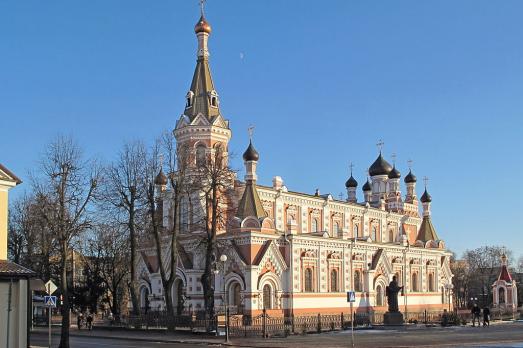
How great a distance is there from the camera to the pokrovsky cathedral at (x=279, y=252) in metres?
50.3

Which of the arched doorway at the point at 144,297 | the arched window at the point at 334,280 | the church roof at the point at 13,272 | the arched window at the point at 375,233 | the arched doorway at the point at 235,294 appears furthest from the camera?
the arched window at the point at 375,233

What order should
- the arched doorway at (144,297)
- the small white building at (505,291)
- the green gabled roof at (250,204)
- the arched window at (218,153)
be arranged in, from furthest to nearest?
the small white building at (505,291)
the arched doorway at (144,297)
the green gabled roof at (250,204)
the arched window at (218,153)

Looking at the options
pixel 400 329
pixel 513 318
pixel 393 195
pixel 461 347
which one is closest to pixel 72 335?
pixel 400 329

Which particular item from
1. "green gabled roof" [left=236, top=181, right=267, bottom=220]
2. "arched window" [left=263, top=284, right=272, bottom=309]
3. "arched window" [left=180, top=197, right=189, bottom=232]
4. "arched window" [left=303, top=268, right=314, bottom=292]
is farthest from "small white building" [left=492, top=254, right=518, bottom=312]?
"arched window" [left=180, top=197, right=189, bottom=232]

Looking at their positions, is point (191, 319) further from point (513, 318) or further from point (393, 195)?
point (393, 195)

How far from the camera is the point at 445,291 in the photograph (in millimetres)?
74875

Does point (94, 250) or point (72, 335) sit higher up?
point (94, 250)

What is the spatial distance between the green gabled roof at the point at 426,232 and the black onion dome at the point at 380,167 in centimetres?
721

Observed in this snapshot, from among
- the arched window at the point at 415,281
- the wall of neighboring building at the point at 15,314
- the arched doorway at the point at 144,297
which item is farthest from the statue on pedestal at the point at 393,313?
the wall of neighboring building at the point at 15,314

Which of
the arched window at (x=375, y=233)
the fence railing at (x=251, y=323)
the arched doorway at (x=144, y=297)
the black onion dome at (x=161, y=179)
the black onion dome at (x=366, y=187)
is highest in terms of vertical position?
the black onion dome at (x=366, y=187)

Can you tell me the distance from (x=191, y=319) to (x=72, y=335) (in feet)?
24.3

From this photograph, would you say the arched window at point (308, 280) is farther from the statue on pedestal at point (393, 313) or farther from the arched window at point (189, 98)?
the arched window at point (189, 98)

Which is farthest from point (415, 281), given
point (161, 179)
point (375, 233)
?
point (161, 179)

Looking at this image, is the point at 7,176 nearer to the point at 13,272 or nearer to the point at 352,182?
the point at 13,272
